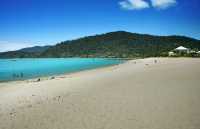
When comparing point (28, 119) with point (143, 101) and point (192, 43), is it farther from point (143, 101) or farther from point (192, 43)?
point (192, 43)

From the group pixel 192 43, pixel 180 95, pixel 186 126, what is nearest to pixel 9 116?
pixel 186 126

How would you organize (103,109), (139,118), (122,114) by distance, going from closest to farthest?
(139,118) < (122,114) < (103,109)

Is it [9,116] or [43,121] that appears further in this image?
[9,116]

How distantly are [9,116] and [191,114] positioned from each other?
547cm

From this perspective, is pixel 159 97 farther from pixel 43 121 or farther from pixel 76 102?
pixel 43 121

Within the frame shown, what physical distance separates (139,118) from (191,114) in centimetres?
155

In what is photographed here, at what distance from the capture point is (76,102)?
26.7 ft

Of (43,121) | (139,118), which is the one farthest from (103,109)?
(43,121)

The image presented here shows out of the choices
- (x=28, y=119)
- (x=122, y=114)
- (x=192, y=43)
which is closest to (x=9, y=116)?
(x=28, y=119)

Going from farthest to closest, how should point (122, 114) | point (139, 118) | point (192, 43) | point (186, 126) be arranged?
point (192, 43), point (122, 114), point (139, 118), point (186, 126)

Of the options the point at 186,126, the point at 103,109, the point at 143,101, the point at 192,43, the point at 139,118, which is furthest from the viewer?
the point at 192,43

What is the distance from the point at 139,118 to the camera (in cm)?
593

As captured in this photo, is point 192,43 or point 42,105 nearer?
point 42,105

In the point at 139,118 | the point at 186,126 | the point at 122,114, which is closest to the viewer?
the point at 186,126
